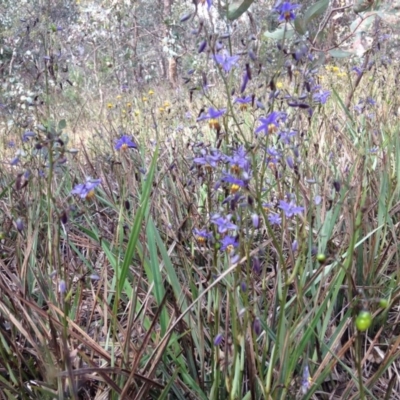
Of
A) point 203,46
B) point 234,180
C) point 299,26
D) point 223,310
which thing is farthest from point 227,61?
point 223,310

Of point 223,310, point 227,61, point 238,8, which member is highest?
point 238,8

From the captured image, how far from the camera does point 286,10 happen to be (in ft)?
3.48

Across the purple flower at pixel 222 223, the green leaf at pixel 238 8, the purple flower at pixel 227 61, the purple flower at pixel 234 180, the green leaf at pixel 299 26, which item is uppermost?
the green leaf at pixel 238 8

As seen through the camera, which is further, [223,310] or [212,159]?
[223,310]

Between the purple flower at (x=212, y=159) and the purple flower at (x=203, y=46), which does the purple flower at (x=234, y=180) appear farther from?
the purple flower at (x=203, y=46)

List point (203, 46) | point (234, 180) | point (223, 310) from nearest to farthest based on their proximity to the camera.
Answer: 1. point (234, 180)
2. point (203, 46)
3. point (223, 310)

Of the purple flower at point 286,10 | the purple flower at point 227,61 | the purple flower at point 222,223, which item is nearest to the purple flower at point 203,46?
the purple flower at point 227,61

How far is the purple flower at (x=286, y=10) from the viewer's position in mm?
1059

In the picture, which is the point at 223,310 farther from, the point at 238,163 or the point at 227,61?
the point at 227,61

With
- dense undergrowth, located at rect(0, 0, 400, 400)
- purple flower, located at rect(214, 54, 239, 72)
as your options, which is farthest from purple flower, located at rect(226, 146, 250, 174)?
purple flower, located at rect(214, 54, 239, 72)

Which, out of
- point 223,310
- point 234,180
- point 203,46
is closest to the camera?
point 234,180

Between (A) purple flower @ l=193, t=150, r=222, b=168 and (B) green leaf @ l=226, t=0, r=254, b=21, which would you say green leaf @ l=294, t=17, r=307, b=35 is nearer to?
(B) green leaf @ l=226, t=0, r=254, b=21

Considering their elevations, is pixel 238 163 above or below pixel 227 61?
below

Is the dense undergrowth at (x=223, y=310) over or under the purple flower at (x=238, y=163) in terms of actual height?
under
